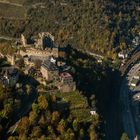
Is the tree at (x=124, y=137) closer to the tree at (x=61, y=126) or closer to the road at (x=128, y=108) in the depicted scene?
the road at (x=128, y=108)

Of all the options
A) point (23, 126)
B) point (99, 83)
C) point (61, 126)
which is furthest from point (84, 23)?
point (23, 126)

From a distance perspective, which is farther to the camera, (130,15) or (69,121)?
(130,15)

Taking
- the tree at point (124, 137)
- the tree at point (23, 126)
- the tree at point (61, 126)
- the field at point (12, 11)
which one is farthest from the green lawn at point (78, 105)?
the field at point (12, 11)

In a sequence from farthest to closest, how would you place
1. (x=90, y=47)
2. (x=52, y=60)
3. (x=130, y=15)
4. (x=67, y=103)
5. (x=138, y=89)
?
(x=130, y=15)
(x=90, y=47)
(x=138, y=89)
(x=52, y=60)
(x=67, y=103)

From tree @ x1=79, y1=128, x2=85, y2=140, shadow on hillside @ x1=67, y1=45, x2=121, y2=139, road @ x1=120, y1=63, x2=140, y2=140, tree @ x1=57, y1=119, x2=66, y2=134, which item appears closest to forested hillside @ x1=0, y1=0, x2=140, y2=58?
road @ x1=120, y1=63, x2=140, y2=140

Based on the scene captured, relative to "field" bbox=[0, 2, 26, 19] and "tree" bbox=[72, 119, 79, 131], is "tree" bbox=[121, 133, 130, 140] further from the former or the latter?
"field" bbox=[0, 2, 26, 19]

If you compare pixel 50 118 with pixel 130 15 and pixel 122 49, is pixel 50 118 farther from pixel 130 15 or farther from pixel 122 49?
pixel 130 15

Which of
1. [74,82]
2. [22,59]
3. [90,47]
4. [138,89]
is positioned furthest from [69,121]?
[90,47]
